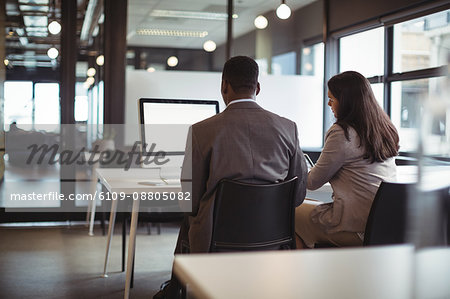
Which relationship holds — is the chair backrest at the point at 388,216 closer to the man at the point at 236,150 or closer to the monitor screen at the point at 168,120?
the man at the point at 236,150

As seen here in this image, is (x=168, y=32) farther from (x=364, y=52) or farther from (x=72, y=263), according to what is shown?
(x=72, y=263)

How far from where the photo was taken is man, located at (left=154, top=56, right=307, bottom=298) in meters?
1.97

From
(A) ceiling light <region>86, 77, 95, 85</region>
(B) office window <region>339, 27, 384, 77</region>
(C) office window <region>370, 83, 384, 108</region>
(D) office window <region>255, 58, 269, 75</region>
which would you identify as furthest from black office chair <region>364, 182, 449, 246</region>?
(A) ceiling light <region>86, 77, 95, 85</region>

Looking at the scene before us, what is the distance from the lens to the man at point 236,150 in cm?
197

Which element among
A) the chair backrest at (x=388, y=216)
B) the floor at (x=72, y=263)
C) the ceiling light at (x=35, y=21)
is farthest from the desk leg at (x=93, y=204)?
the chair backrest at (x=388, y=216)

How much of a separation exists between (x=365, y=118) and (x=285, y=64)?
3.41m

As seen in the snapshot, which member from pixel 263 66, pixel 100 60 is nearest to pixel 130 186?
pixel 100 60

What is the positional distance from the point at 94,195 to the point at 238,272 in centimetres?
463

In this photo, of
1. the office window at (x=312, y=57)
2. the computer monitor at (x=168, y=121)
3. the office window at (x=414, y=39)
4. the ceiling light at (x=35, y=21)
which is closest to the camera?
the computer monitor at (x=168, y=121)

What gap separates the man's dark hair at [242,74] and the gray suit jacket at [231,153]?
0.27 ft

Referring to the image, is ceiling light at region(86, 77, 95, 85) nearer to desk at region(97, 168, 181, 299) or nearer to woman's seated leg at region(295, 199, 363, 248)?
desk at region(97, 168, 181, 299)

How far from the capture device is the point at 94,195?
512 cm

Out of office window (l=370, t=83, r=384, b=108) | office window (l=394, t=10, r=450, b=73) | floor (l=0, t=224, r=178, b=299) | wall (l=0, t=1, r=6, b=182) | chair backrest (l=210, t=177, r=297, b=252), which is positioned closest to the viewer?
chair backrest (l=210, t=177, r=297, b=252)

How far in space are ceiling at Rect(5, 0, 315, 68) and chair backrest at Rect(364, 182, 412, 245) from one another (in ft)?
12.2
